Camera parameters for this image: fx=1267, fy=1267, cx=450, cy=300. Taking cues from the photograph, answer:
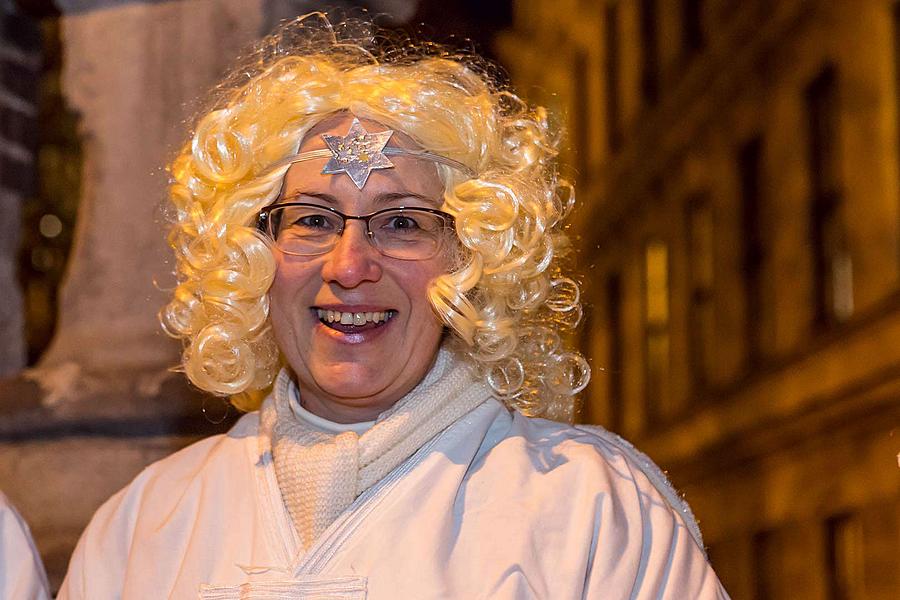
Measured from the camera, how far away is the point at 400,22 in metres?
3.56

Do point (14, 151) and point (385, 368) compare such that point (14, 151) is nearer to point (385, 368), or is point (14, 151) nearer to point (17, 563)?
point (17, 563)

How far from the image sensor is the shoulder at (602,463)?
2.03 metres

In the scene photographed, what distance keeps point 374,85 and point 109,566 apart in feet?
3.22

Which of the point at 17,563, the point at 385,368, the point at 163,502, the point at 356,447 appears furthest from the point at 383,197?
the point at 17,563

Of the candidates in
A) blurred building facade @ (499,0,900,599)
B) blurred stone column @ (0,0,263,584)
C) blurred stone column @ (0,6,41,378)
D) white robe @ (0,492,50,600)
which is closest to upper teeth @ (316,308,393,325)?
white robe @ (0,492,50,600)

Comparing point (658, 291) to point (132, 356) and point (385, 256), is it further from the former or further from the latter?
point (385, 256)

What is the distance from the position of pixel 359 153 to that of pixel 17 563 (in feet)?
3.26

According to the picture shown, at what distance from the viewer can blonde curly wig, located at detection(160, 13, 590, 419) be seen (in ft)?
7.02

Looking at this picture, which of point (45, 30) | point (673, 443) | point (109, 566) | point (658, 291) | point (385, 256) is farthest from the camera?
point (658, 291)

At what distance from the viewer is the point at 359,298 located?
206cm

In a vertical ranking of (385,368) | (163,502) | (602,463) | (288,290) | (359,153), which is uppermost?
(359,153)

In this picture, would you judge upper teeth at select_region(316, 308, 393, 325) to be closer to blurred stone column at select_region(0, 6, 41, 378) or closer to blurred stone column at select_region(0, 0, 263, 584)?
blurred stone column at select_region(0, 0, 263, 584)

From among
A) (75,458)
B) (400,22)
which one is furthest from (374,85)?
(75,458)

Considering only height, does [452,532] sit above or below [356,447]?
below
